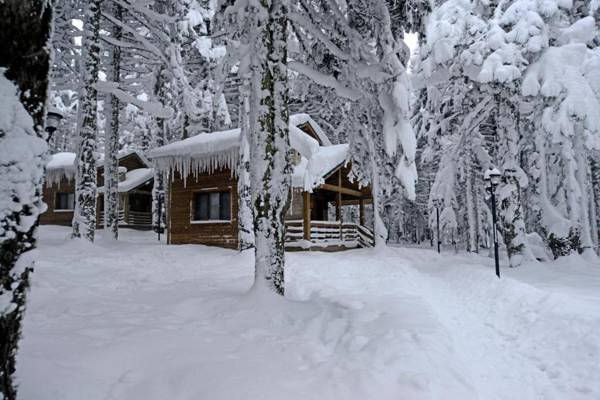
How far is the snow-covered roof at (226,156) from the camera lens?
551 inches

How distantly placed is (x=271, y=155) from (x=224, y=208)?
10.4 meters

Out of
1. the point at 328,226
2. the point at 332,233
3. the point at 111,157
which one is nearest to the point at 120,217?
the point at 111,157

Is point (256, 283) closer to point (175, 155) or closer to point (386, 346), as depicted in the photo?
point (386, 346)

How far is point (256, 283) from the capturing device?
5.71 metres

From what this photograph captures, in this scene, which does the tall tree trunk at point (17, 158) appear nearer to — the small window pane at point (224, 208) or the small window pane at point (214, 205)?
the small window pane at point (224, 208)

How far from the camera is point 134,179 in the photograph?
25031 millimetres

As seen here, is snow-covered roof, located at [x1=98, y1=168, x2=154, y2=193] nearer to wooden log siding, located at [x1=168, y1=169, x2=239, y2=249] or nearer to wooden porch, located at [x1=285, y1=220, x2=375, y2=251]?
wooden log siding, located at [x1=168, y1=169, x2=239, y2=249]

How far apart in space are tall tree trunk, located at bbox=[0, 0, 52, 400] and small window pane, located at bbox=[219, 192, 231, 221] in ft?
44.6

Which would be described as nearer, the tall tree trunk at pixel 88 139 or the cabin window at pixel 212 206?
the tall tree trunk at pixel 88 139

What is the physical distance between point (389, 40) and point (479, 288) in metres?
5.84

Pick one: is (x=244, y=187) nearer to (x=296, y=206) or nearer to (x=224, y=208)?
(x=224, y=208)

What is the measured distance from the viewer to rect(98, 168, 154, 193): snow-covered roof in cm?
2394

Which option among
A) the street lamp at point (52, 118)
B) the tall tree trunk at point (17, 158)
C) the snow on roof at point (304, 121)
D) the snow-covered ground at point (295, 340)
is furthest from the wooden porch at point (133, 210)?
the tall tree trunk at point (17, 158)

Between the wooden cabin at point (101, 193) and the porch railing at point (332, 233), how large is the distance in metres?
13.6
